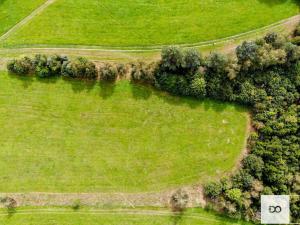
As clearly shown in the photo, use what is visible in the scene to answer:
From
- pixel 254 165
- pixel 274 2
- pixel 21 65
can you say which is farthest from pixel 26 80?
pixel 274 2

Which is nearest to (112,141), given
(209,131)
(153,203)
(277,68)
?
(153,203)

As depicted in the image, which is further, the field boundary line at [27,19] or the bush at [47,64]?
the field boundary line at [27,19]

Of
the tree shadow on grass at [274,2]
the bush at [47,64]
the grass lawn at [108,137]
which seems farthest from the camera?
the tree shadow on grass at [274,2]

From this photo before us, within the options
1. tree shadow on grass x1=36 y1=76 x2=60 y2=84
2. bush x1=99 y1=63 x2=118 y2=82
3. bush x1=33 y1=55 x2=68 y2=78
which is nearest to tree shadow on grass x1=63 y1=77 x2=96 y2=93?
tree shadow on grass x1=36 y1=76 x2=60 y2=84

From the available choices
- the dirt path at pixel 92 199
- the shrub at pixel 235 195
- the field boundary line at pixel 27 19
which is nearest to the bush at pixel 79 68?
the field boundary line at pixel 27 19

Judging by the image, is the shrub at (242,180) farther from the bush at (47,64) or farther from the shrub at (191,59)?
the bush at (47,64)
